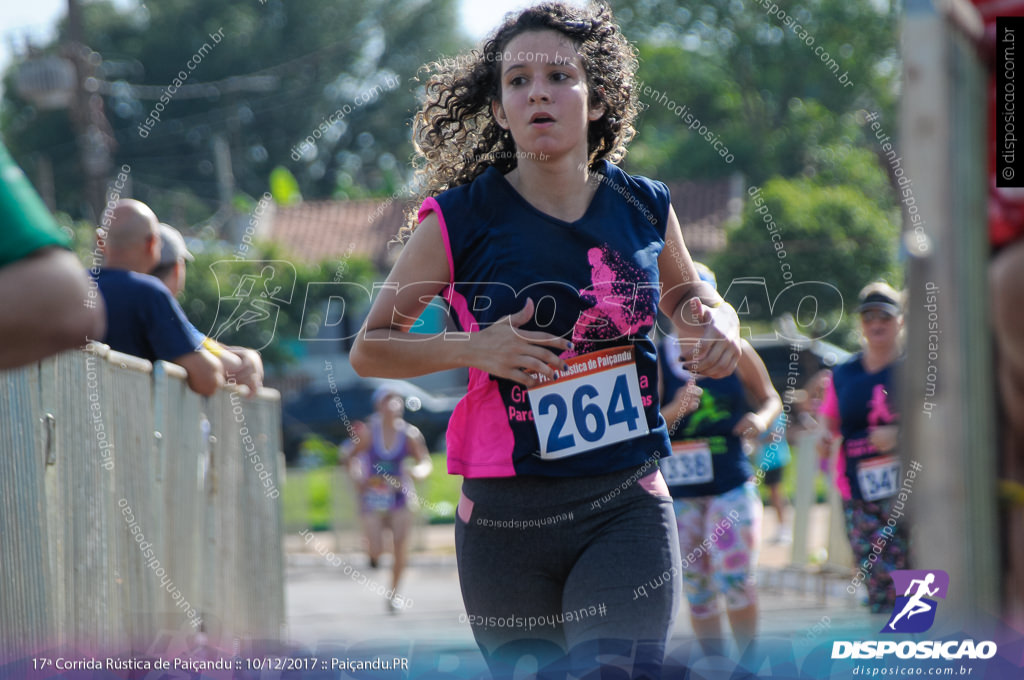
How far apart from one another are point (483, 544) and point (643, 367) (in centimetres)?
52

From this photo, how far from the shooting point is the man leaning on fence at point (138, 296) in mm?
4371

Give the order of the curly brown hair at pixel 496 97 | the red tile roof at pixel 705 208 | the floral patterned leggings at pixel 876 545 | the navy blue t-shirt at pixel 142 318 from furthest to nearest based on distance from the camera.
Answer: the red tile roof at pixel 705 208 → the floral patterned leggings at pixel 876 545 → the navy blue t-shirt at pixel 142 318 → the curly brown hair at pixel 496 97

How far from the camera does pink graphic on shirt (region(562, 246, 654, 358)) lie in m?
2.70

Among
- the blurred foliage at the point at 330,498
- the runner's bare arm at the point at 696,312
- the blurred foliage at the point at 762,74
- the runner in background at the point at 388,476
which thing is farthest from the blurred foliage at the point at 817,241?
the blurred foliage at the point at 762,74

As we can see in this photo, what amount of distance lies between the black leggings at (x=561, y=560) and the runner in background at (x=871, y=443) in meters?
2.85

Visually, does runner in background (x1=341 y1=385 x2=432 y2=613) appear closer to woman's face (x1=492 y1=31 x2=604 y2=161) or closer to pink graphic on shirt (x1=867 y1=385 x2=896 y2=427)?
pink graphic on shirt (x1=867 y1=385 x2=896 y2=427)

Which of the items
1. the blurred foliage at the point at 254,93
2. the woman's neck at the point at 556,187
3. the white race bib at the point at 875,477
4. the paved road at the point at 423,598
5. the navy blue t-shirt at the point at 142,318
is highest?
the blurred foliage at the point at 254,93

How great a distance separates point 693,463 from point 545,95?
9.93 ft

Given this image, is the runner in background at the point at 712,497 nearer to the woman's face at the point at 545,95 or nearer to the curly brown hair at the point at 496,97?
the curly brown hair at the point at 496,97

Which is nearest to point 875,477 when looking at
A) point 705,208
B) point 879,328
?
point 879,328

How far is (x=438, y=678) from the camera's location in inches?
90.4

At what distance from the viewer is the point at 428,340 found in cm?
269

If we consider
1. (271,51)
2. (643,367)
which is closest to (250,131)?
(271,51)

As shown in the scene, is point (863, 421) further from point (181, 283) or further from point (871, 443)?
point (181, 283)
